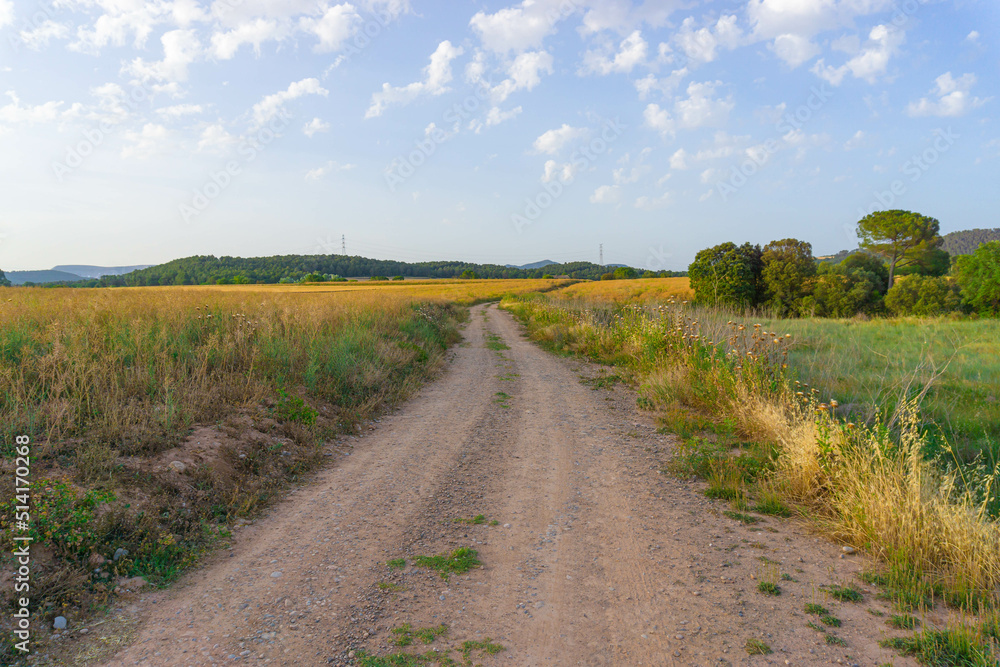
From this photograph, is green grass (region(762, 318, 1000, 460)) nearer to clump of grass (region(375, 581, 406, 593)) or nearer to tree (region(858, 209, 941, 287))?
clump of grass (region(375, 581, 406, 593))

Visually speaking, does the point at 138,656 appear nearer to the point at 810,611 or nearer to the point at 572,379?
the point at 810,611

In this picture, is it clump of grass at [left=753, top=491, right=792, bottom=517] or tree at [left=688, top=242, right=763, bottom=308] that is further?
tree at [left=688, top=242, right=763, bottom=308]

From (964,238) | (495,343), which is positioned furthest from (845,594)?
(964,238)

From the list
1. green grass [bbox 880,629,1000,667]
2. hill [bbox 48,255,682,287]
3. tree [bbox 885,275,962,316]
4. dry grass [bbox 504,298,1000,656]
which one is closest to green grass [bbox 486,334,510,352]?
dry grass [bbox 504,298,1000,656]

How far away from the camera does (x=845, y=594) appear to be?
3.02 meters

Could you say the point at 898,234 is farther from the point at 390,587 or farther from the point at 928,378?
the point at 390,587

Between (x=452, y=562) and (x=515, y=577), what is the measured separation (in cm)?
51

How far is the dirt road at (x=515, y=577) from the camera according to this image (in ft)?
8.69

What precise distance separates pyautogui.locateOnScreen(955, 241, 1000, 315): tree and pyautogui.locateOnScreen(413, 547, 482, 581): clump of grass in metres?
39.9

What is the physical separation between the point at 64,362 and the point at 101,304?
3.96m

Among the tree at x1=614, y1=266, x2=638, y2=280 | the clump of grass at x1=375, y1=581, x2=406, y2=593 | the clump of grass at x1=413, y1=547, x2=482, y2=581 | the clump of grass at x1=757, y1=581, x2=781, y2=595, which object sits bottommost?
the clump of grass at x1=413, y1=547, x2=482, y2=581

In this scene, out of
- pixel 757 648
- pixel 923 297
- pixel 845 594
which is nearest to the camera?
pixel 757 648

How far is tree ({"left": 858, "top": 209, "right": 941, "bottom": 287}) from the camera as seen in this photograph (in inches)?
1652

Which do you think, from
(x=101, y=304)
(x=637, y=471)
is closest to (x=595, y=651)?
(x=637, y=471)
